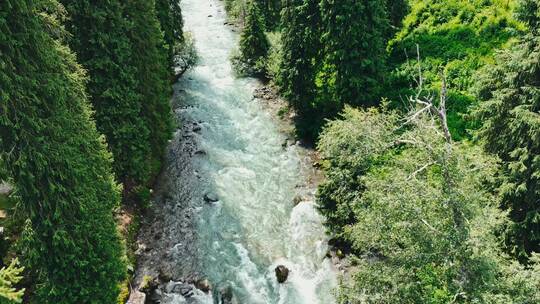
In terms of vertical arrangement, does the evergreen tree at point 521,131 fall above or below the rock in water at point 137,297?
above

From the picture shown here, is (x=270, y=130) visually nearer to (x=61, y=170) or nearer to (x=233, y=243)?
(x=233, y=243)

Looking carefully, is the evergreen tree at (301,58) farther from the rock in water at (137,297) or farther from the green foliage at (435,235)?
the green foliage at (435,235)

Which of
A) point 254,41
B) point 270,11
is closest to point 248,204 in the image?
point 254,41

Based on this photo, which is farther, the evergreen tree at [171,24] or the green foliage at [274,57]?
the evergreen tree at [171,24]

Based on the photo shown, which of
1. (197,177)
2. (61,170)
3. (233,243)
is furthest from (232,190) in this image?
(61,170)

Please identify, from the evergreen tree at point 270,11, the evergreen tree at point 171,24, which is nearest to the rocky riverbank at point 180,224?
the evergreen tree at point 171,24

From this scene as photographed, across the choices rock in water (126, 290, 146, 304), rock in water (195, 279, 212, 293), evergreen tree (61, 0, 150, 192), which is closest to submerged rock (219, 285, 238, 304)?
rock in water (195, 279, 212, 293)
